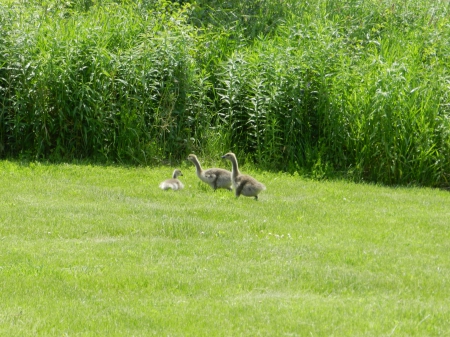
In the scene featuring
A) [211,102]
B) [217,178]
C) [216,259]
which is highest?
[211,102]

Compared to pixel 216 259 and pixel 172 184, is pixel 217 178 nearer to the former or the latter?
pixel 172 184

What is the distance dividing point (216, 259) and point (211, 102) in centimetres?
679

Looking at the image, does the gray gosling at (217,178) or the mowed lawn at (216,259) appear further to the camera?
the gray gosling at (217,178)

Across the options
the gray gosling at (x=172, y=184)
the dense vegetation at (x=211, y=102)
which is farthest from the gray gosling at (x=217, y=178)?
the dense vegetation at (x=211, y=102)

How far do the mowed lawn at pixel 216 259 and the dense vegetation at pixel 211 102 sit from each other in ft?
3.88

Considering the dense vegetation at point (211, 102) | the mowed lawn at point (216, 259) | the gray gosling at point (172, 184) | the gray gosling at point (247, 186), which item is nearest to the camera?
the mowed lawn at point (216, 259)

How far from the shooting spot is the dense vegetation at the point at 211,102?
1442 cm

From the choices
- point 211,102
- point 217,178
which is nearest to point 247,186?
point 217,178

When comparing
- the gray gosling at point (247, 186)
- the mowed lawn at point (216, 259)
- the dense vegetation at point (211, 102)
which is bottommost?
the mowed lawn at point (216, 259)

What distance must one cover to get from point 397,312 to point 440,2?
16554 mm

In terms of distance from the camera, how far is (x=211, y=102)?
15594 mm

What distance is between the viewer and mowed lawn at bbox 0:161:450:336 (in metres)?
7.38

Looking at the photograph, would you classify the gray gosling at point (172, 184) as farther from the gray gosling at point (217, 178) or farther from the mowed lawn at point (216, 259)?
the gray gosling at point (217, 178)

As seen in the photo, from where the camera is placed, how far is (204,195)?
41.9ft
